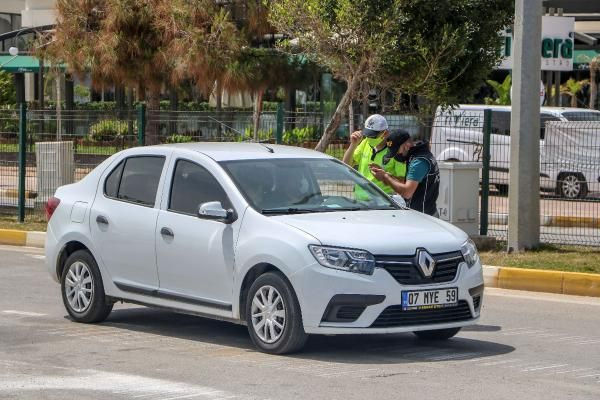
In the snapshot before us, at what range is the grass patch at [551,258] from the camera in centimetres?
1367

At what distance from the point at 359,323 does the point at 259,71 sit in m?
20.8

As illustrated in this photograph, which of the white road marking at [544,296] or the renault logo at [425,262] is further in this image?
the white road marking at [544,296]

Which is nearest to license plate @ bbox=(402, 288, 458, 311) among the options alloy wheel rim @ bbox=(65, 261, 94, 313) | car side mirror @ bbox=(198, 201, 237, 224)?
car side mirror @ bbox=(198, 201, 237, 224)

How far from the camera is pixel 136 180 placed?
1017cm

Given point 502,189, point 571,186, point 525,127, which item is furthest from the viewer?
point 571,186

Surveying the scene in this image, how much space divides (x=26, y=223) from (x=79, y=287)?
32.2 ft

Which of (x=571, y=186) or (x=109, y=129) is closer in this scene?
(x=571, y=186)

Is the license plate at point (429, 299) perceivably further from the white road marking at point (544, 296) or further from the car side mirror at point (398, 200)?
the white road marking at point (544, 296)

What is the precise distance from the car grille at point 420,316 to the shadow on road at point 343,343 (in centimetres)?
28

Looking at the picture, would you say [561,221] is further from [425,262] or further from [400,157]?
[425,262]

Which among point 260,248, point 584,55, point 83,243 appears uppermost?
point 584,55

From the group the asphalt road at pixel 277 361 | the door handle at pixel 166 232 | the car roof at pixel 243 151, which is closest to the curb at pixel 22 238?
the asphalt road at pixel 277 361

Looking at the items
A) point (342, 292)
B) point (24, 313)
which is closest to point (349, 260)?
point (342, 292)

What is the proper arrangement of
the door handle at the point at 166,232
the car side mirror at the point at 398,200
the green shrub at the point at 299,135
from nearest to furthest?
the door handle at the point at 166,232, the car side mirror at the point at 398,200, the green shrub at the point at 299,135
